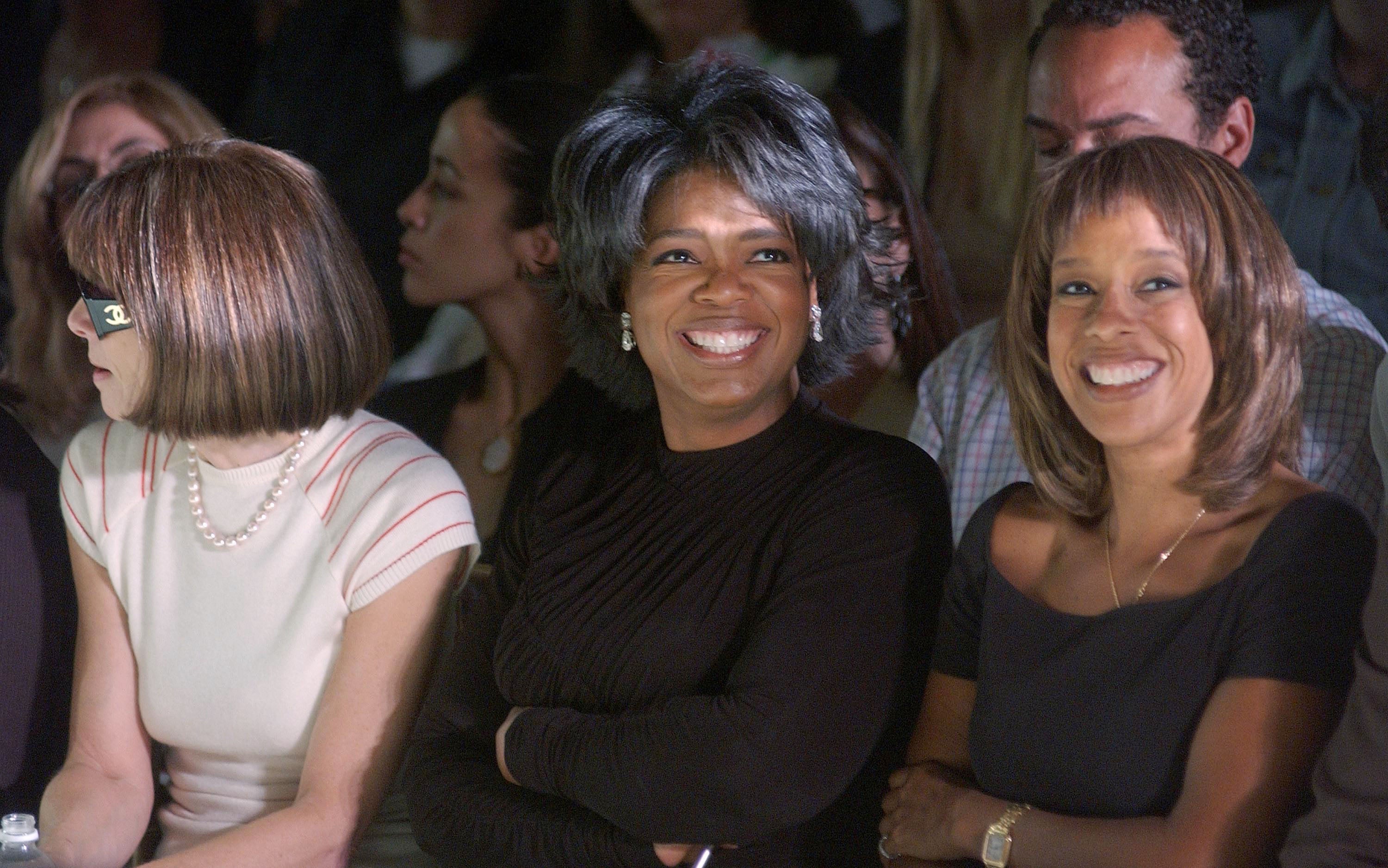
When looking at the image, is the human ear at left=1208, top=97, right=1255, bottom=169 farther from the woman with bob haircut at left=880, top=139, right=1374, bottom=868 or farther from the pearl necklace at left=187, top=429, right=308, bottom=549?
the pearl necklace at left=187, top=429, right=308, bottom=549

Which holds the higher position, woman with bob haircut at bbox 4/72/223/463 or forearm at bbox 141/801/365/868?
woman with bob haircut at bbox 4/72/223/463

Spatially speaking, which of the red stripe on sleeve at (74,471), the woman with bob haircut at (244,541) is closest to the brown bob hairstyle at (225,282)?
the woman with bob haircut at (244,541)

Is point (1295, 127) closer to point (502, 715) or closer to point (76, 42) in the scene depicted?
point (502, 715)

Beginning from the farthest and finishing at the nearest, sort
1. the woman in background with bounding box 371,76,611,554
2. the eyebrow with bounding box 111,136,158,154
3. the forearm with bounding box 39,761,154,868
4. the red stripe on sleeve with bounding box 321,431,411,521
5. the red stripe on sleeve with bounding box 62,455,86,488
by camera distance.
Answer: the eyebrow with bounding box 111,136,158,154
the woman in background with bounding box 371,76,611,554
the red stripe on sleeve with bounding box 62,455,86,488
the red stripe on sleeve with bounding box 321,431,411,521
the forearm with bounding box 39,761,154,868

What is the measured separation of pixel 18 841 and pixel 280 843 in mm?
332

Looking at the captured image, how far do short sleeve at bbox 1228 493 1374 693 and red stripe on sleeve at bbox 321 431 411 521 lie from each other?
1.21 meters

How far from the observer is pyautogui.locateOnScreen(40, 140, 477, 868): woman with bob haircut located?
6.48ft

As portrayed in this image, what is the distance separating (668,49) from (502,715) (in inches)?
61.2

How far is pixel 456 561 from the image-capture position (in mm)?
2076

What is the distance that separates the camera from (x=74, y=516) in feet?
7.16

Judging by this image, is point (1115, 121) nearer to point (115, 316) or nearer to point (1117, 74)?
point (1117, 74)

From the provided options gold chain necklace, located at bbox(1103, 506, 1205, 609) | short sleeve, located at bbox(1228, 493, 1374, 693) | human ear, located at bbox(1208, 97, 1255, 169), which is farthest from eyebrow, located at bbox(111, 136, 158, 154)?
short sleeve, located at bbox(1228, 493, 1374, 693)

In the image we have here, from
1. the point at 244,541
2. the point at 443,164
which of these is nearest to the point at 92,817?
the point at 244,541

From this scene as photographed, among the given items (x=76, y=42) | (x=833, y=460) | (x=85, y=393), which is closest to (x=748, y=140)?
(x=833, y=460)
